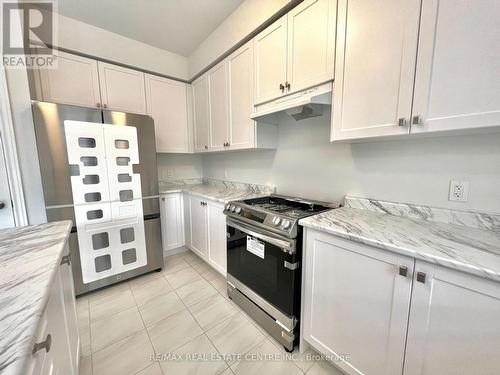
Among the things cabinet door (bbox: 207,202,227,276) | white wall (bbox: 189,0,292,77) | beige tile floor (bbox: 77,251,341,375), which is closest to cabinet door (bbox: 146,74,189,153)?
white wall (bbox: 189,0,292,77)

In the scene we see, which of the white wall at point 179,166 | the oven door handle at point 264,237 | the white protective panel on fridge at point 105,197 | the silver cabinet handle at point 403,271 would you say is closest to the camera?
the silver cabinet handle at point 403,271

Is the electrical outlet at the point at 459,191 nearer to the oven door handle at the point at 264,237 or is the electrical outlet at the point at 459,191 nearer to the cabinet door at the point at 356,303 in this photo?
the cabinet door at the point at 356,303

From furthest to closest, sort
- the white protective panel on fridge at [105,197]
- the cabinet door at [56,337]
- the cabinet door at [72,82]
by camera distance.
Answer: the cabinet door at [72,82] → the white protective panel on fridge at [105,197] → the cabinet door at [56,337]

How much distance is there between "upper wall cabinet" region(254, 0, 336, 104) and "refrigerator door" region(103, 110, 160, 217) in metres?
1.23

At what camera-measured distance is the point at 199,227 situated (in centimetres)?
246

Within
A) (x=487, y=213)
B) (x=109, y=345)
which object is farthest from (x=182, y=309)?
(x=487, y=213)

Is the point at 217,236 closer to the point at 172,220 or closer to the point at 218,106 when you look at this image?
the point at 172,220

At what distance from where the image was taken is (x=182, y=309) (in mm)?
1791

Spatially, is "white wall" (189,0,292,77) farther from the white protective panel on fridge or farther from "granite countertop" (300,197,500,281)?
"granite countertop" (300,197,500,281)

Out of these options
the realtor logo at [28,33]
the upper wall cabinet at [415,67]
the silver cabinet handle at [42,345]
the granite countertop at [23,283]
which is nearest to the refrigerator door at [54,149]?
the realtor logo at [28,33]

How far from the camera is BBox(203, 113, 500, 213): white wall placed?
1083mm

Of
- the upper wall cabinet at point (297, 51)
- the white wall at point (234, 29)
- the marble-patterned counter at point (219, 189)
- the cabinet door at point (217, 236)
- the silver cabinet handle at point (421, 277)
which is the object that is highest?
the white wall at point (234, 29)

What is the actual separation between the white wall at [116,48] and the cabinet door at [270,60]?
4.85ft

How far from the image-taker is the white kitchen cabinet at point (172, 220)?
2.62 m
